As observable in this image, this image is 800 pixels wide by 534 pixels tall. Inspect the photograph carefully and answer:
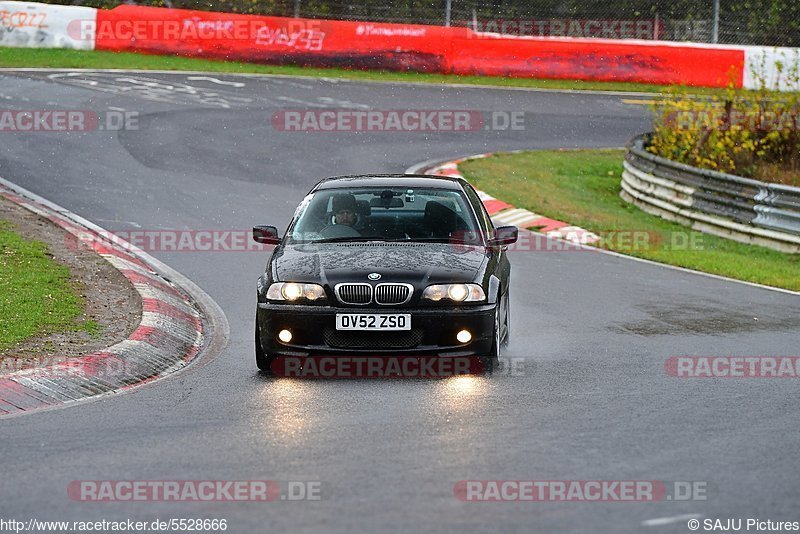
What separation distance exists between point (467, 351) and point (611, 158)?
1795cm

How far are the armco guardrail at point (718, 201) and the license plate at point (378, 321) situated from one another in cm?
1009

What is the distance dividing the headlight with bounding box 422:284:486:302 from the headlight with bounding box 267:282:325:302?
30.3 inches

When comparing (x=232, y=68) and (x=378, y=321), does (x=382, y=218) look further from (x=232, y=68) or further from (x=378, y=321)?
(x=232, y=68)

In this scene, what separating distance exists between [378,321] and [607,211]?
12.4 metres

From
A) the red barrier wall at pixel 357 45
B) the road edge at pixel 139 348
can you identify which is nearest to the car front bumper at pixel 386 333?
the road edge at pixel 139 348

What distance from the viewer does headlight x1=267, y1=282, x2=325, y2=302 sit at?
9688mm

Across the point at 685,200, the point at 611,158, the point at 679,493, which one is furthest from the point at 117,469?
the point at 611,158

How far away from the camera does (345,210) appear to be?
1085 cm

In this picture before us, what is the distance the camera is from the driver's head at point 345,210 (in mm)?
10805
